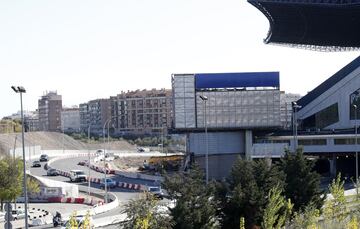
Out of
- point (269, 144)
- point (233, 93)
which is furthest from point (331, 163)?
point (233, 93)

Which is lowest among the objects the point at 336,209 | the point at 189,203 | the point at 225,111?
the point at 336,209

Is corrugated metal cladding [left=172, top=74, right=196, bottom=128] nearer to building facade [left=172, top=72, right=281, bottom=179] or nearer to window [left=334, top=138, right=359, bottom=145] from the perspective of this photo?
building facade [left=172, top=72, right=281, bottom=179]

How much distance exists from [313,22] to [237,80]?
723 inches

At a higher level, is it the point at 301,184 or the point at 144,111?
the point at 144,111

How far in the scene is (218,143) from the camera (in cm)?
7038


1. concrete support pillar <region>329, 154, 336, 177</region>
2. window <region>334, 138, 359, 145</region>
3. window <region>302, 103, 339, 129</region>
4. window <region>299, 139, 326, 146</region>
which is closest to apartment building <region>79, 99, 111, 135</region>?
window <region>302, 103, 339, 129</region>

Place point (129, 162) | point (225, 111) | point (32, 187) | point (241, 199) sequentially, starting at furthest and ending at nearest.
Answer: point (129, 162)
point (225, 111)
point (32, 187)
point (241, 199)

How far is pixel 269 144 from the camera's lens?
6950 centimetres

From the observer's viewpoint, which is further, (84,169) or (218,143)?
(84,169)

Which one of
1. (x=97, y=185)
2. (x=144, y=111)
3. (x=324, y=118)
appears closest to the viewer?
(x=97, y=185)

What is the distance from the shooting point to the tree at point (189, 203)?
22516 millimetres

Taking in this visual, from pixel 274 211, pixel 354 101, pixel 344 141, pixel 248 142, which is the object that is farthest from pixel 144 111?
pixel 274 211

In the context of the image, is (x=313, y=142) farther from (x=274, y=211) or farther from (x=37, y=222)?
(x=274, y=211)

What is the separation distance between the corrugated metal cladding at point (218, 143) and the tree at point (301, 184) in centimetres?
3735
